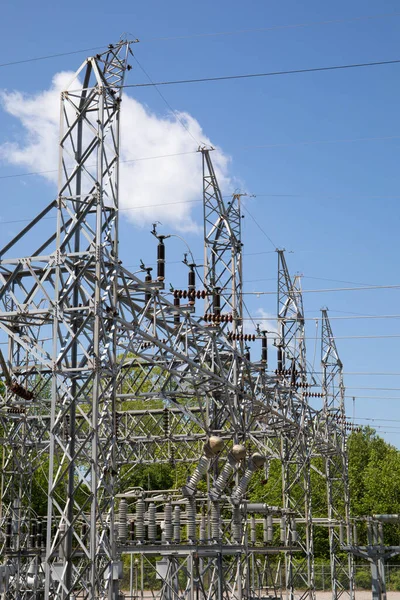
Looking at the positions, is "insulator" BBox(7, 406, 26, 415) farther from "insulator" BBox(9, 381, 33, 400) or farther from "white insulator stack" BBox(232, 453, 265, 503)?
"white insulator stack" BBox(232, 453, 265, 503)

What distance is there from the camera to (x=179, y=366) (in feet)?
74.4

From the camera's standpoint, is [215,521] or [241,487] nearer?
[215,521]

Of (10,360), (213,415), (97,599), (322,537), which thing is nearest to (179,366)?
(213,415)

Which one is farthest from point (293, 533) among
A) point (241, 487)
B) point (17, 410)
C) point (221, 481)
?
point (17, 410)

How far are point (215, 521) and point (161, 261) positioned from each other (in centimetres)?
690

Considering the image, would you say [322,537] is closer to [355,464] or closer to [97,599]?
[355,464]

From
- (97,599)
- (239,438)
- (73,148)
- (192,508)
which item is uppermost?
(73,148)

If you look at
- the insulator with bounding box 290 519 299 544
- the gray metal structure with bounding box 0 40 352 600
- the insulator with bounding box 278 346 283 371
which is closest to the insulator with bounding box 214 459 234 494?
the gray metal structure with bounding box 0 40 352 600

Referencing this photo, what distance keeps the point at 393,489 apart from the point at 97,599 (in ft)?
140

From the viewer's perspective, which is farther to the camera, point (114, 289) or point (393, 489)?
point (393, 489)

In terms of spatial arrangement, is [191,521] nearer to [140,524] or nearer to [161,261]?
[140,524]

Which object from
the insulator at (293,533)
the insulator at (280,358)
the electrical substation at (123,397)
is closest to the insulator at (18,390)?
the electrical substation at (123,397)

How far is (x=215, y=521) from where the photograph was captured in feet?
71.3

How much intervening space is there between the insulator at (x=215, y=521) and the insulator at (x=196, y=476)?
78 centimetres
